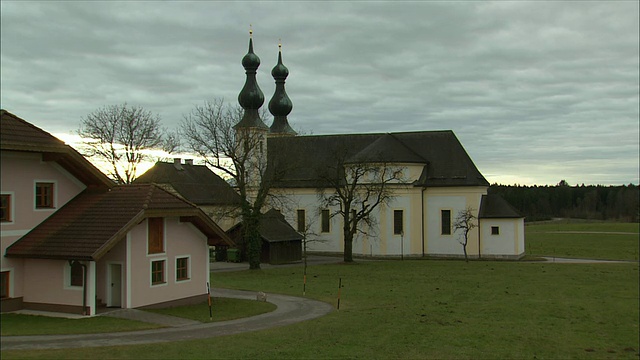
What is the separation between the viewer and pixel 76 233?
23109 millimetres

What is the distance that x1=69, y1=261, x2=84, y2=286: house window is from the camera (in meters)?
22.7

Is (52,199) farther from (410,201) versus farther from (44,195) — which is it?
(410,201)

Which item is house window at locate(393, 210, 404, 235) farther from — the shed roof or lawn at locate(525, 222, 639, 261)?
lawn at locate(525, 222, 639, 261)

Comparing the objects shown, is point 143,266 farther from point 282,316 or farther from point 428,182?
point 428,182

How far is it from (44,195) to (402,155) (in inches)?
1486

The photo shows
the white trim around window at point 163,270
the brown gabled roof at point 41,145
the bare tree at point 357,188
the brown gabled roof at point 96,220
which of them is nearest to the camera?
the brown gabled roof at point 41,145

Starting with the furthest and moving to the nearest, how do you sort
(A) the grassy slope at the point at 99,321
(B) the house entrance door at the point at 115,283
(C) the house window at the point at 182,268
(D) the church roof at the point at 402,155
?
(D) the church roof at the point at 402,155
(C) the house window at the point at 182,268
(B) the house entrance door at the point at 115,283
(A) the grassy slope at the point at 99,321

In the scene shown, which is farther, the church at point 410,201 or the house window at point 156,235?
the church at point 410,201

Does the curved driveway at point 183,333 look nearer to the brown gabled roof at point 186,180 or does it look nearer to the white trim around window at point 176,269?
the white trim around window at point 176,269

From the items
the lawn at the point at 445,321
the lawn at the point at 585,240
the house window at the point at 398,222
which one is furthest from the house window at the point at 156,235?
the house window at the point at 398,222

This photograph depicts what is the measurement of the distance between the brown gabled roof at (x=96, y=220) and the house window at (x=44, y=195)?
0.48 m

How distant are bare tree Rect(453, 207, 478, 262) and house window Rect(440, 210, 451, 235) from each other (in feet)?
3.06

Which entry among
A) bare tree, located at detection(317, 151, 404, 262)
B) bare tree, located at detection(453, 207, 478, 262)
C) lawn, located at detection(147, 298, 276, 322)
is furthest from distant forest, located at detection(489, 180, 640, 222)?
bare tree, located at detection(453, 207, 478, 262)

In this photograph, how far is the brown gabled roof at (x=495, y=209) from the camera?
5494 cm
